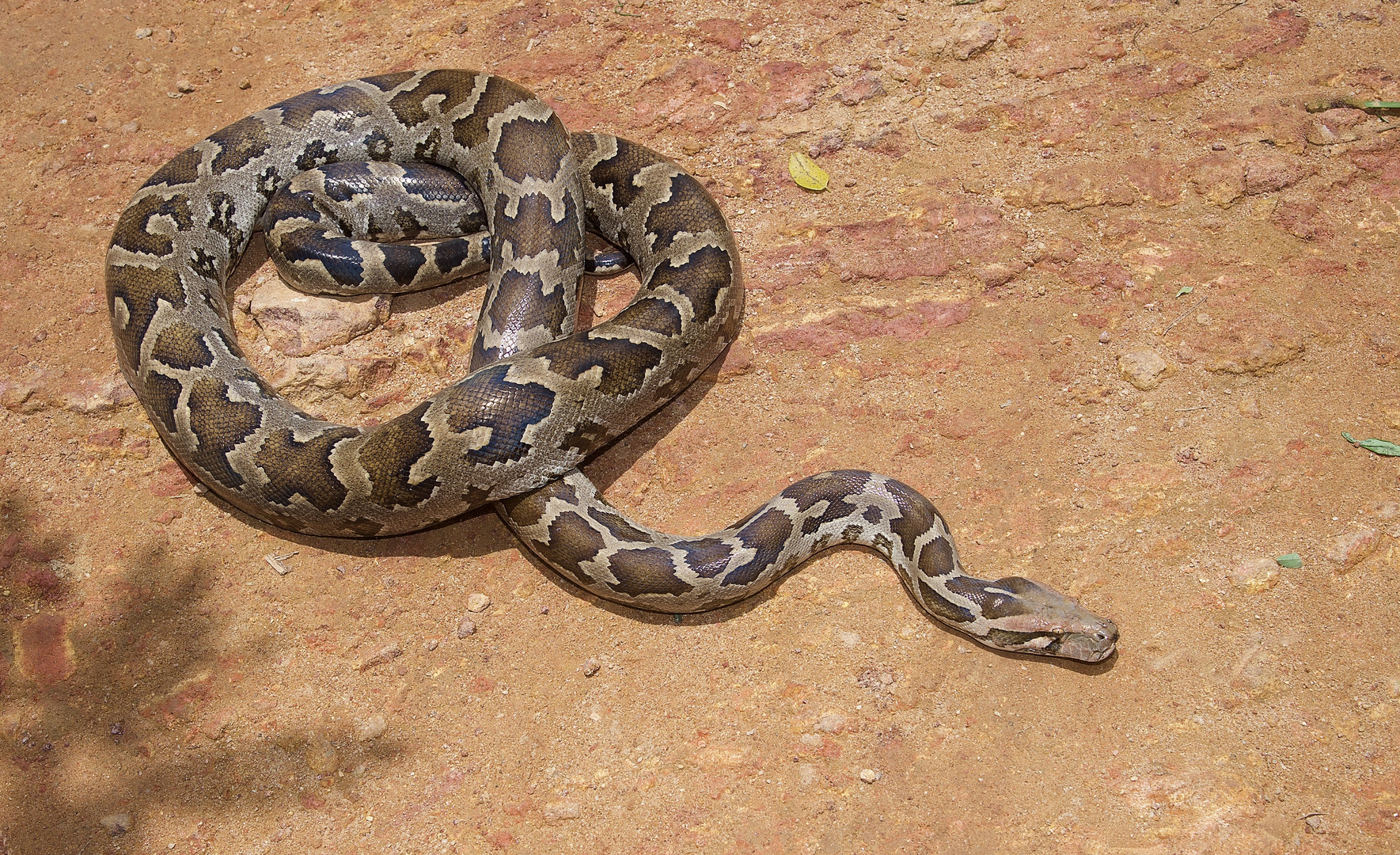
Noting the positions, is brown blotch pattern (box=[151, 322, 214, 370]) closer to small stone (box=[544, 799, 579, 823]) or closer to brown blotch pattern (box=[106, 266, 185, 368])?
brown blotch pattern (box=[106, 266, 185, 368])

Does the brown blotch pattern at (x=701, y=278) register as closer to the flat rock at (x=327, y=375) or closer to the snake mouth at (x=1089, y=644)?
the flat rock at (x=327, y=375)

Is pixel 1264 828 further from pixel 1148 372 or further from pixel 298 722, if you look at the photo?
pixel 298 722

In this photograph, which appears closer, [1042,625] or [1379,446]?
[1042,625]

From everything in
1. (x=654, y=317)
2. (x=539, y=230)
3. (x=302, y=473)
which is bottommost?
(x=302, y=473)

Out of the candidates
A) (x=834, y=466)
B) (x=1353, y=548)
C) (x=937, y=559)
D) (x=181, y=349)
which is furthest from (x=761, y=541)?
(x=181, y=349)

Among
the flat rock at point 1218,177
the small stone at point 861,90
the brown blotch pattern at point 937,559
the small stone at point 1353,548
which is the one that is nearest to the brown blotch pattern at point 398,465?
the brown blotch pattern at point 937,559

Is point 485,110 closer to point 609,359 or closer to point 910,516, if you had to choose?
point 609,359
